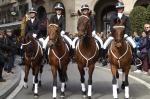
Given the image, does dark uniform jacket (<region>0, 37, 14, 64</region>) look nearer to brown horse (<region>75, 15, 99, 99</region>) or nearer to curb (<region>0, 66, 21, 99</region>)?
curb (<region>0, 66, 21, 99</region>)

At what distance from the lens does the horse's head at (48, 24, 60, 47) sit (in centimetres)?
1439

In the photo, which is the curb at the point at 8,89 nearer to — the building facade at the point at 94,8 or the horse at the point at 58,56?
the horse at the point at 58,56

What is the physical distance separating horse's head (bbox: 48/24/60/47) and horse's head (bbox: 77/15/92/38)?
704 millimetres

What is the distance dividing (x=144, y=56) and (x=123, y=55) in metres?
9.44

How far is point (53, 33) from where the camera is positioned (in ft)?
47.7

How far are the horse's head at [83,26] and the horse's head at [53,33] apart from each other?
0.70 m

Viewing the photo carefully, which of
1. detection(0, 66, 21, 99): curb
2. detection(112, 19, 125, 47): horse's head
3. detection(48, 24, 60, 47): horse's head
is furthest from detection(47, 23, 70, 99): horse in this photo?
detection(0, 66, 21, 99): curb

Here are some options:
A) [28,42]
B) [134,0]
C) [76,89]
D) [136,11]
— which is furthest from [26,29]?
[134,0]

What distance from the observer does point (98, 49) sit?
15.7 metres

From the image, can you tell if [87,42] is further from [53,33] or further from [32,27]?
[32,27]

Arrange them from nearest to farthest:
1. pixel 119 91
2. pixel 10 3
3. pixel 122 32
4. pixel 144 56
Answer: pixel 122 32, pixel 119 91, pixel 144 56, pixel 10 3

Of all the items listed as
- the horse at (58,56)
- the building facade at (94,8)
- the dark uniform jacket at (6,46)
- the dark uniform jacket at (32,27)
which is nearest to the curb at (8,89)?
the horse at (58,56)

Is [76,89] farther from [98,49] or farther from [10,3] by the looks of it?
[10,3]

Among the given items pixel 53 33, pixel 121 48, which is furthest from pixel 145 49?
pixel 53 33
